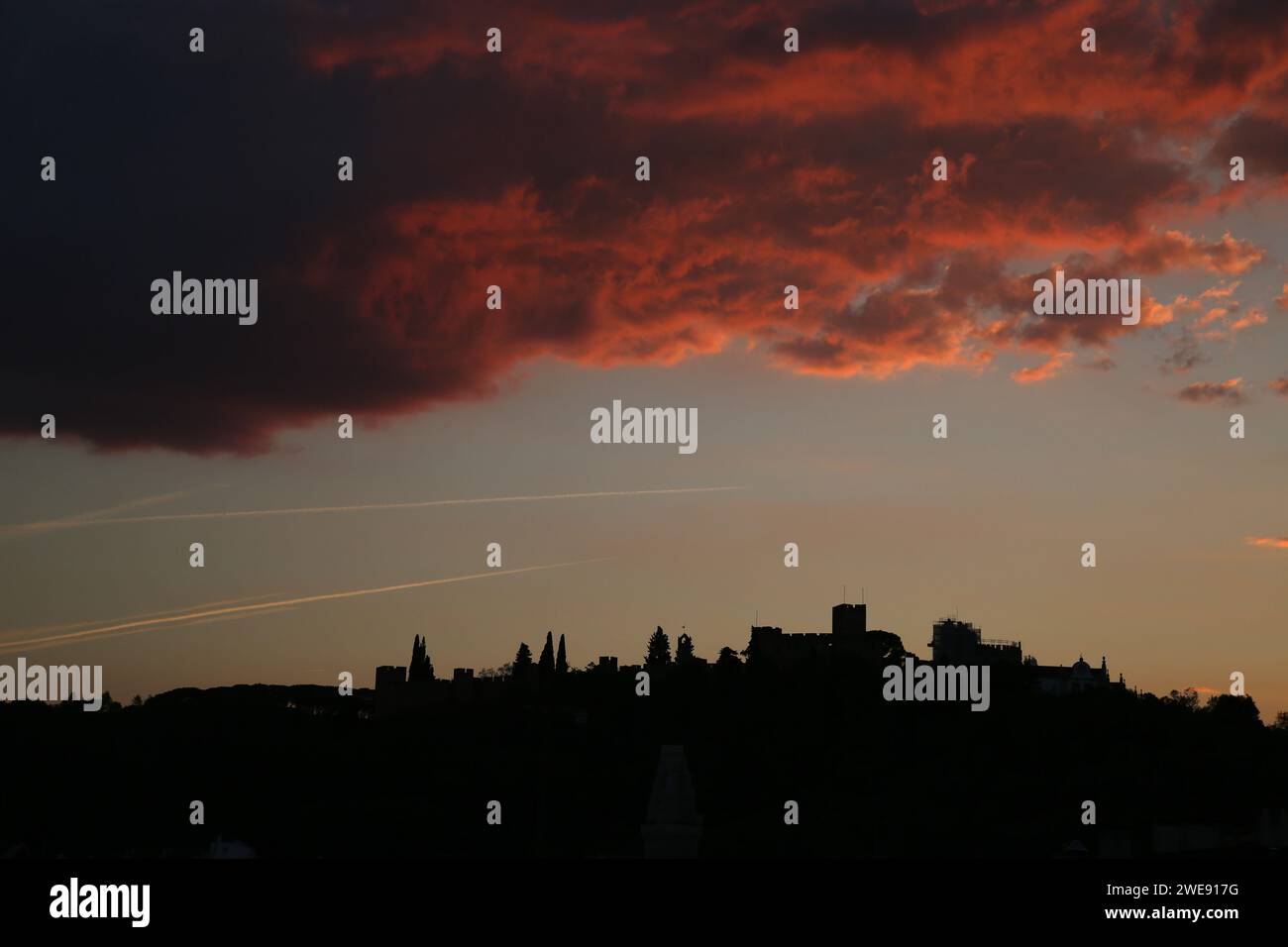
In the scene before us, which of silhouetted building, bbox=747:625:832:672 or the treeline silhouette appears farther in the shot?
silhouetted building, bbox=747:625:832:672

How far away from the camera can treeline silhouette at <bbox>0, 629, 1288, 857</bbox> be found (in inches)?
3974

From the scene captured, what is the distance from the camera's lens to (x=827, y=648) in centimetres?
15725

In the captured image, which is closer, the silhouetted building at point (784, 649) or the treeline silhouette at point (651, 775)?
the treeline silhouette at point (651, 775)

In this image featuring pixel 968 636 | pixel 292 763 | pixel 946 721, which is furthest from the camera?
pixel 968 636

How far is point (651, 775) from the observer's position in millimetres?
117188

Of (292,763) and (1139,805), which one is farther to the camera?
(292,763)

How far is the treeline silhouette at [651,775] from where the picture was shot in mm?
100938

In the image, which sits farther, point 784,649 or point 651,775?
point 784,649
